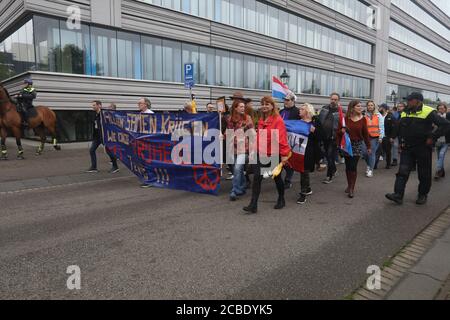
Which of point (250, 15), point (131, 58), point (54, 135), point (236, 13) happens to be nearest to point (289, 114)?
point (54, 135)

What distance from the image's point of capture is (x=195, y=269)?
12.2 ft

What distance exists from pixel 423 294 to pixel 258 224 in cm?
244

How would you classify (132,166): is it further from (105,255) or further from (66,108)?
(66,108)

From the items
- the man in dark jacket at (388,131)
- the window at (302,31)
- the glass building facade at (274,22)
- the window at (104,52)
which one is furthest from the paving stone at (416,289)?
the window at (302,31)

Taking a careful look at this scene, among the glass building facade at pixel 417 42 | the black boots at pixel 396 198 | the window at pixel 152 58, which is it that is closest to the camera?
the black boots at pixel 396 198

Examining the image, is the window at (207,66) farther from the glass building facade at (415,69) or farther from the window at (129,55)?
the glass building facade at (415,69)

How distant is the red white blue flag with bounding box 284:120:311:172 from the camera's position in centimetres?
677

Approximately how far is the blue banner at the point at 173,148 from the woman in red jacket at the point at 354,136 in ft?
8.54

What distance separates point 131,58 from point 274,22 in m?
14.4

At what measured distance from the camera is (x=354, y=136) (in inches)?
282

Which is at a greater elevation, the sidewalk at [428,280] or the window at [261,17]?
the window at [261,17]

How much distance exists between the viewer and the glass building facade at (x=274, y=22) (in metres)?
22.9

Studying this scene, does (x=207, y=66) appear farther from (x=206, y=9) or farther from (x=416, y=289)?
(x=416, y=289)

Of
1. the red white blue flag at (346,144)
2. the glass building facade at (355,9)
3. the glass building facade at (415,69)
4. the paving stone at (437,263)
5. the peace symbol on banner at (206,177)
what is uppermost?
the glass building facade at (355,9)
